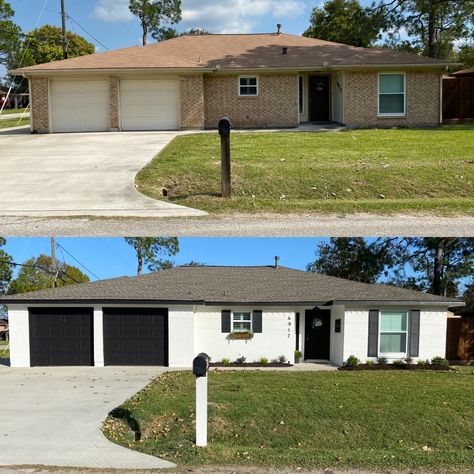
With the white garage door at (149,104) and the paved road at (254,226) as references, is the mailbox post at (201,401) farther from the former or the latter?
the white garage door at (149,104)

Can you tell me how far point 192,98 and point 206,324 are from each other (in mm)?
11503

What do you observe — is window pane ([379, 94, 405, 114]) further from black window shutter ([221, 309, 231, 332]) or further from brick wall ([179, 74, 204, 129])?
black window shutter ([221, 309, 231, 332])

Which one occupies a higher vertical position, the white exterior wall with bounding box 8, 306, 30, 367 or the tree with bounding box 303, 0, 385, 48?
the tree with bounding box 303, 0, 385, 48

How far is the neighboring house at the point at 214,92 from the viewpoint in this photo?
26.7m

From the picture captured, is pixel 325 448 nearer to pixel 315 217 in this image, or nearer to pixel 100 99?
pixel 315 217

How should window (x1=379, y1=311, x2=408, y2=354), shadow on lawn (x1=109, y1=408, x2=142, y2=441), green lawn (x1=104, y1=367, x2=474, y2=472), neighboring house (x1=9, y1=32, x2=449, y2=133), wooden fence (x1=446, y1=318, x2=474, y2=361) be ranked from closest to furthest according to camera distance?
green lawn (x1=104, y1=367, x2=474, y2=472) → shadow on lawn (x1=109, y1=408, x2=142, y2=441) → window (x1=379, y1=311, x2=408, y2=354) → wooden fence (x1=446, y1=318, x2=474, y2=361) → neighboring house (x1=9, y1=32, x2=449, y2=133)

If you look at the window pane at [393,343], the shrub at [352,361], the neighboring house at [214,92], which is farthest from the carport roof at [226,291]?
the neighboring house at [214,92]

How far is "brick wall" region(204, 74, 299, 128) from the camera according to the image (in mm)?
27266

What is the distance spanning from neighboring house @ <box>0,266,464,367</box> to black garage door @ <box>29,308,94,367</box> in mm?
28

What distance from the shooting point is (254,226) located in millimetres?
12172

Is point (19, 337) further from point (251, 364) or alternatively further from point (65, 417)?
point (65, 417)

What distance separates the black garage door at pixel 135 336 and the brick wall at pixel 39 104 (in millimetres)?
11841

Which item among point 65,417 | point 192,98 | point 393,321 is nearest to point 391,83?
point 192,98

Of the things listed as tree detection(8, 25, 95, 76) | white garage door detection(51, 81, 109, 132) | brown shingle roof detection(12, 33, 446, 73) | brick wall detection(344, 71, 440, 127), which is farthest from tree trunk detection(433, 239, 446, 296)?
tree detection(8, 25, 95, 76)
